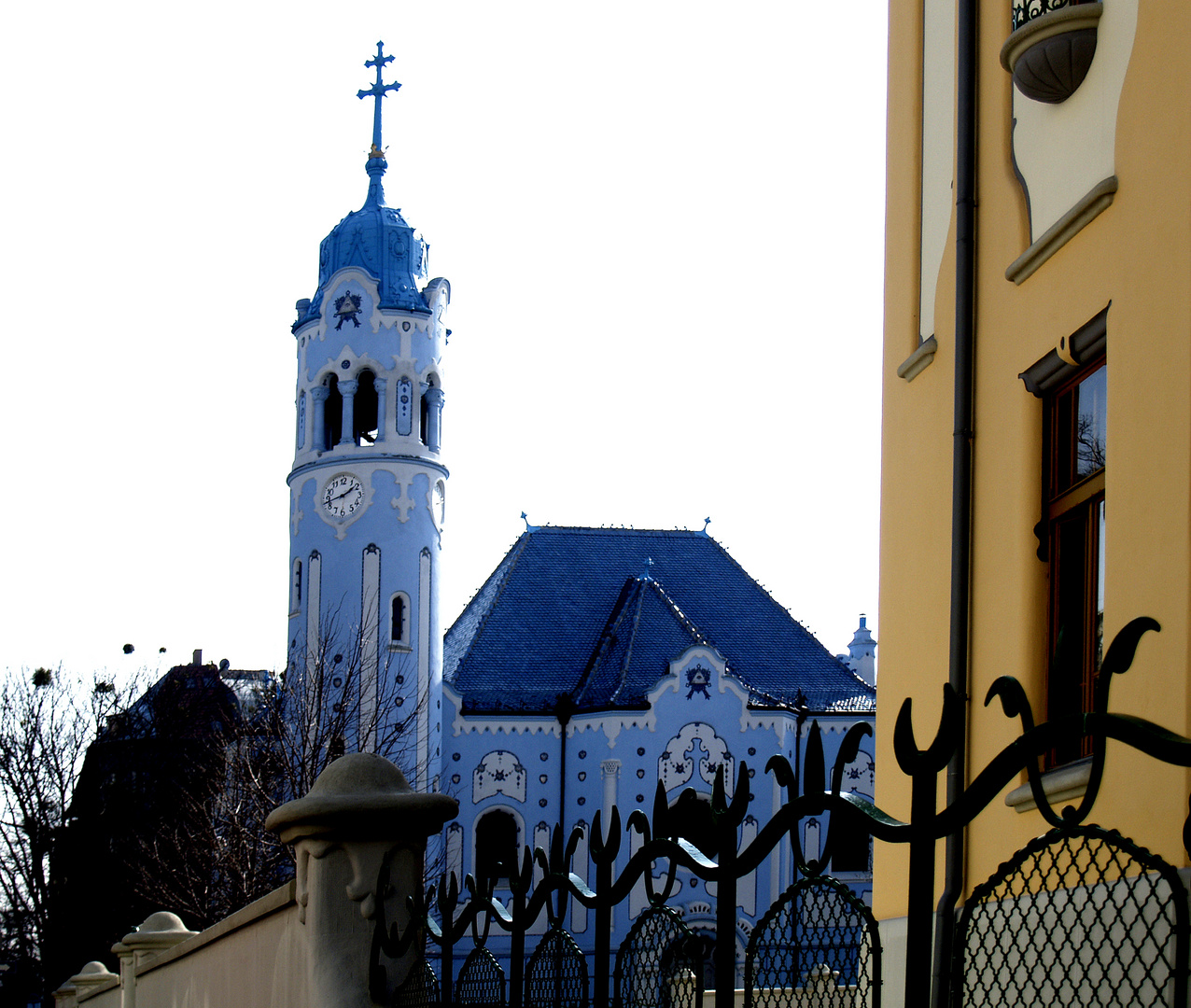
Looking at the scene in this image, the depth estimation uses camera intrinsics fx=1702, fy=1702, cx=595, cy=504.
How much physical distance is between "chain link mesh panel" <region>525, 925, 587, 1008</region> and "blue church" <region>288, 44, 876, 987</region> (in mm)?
27280

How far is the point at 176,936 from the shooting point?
12828mm

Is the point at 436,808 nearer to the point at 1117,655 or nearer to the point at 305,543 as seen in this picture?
the point at 1117,655

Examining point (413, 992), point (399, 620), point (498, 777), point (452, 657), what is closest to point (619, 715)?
point (498, 777)

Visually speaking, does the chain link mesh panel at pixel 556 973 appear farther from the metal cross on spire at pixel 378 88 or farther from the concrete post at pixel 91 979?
the metal cross on spire at pixel 378 88

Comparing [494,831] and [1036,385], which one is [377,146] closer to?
[494,831]

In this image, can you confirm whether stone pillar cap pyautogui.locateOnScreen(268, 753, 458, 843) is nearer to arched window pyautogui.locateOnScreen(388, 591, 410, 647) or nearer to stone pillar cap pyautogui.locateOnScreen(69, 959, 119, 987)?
stone pillar cap pyautogui.locateOnScreen(69, 959, 119, 987)

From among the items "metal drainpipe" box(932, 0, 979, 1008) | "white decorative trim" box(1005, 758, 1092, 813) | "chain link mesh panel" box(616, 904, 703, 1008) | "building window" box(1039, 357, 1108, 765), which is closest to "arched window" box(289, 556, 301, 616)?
"metal drainpipe" box(932, 0, 979, 1008)

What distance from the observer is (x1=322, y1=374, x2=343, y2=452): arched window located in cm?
3619

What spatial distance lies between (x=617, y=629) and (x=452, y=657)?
A: 3876mm

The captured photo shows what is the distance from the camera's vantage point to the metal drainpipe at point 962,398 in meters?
8.43

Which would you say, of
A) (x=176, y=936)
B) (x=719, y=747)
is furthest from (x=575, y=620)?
→ (x=176, y=936)

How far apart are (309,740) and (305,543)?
22.0 ft

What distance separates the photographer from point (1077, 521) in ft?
25.2

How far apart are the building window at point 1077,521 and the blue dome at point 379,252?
29.1 m
